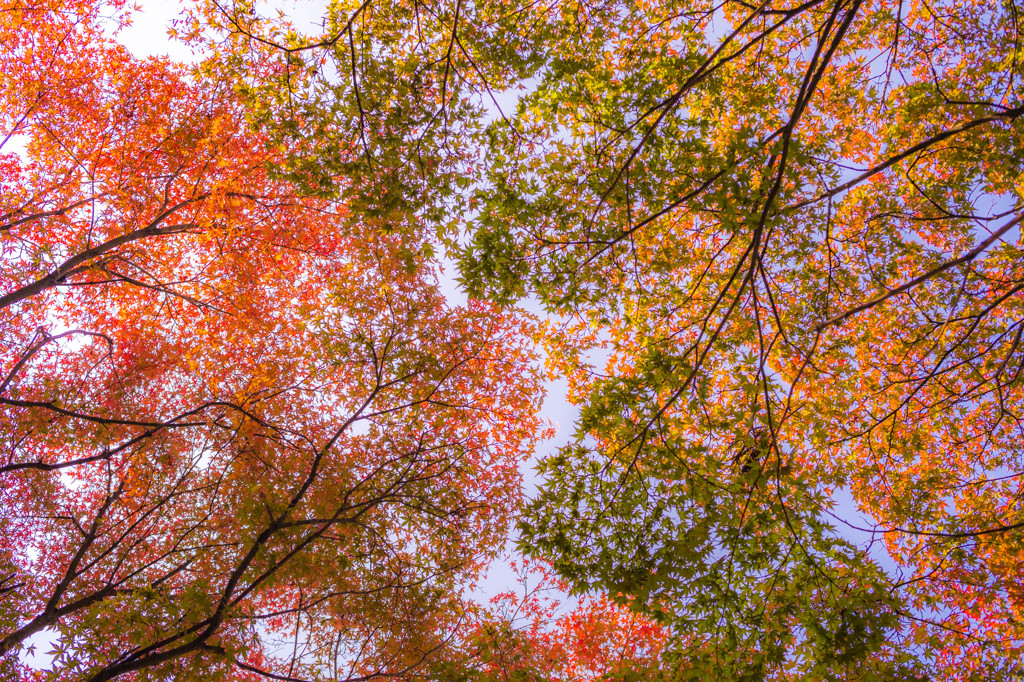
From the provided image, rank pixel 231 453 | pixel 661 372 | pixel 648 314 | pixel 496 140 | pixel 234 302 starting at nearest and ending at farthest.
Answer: pixel 661 372 → pixel 496 140 → pixel 648 314 → pixel 231 453 → pixel 234 302

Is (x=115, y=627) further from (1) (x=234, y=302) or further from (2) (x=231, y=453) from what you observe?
(1) (x=234, y=302)

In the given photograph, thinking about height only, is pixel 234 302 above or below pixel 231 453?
above

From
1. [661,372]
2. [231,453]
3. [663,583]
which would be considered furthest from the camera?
[231,453]

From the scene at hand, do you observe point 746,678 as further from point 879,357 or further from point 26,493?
point 26,493

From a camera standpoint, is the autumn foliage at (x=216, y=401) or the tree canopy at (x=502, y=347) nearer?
Answer: the tree canopy at (x=502, y=347)

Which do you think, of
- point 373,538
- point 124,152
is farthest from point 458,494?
point 124,152

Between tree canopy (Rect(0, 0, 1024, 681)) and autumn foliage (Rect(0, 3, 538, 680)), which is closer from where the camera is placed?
tree canopy (Rect(0, 0, 1024, 681))

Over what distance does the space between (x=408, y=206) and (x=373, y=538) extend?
6.31 metres

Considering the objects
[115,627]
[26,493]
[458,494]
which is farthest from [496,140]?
[26,493]

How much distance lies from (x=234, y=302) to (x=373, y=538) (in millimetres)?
6029

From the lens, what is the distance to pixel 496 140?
5984 millimetres

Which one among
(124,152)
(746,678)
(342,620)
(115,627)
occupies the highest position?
(124,152)

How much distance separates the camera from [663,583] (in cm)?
482

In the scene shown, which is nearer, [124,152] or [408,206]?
[408,206]
